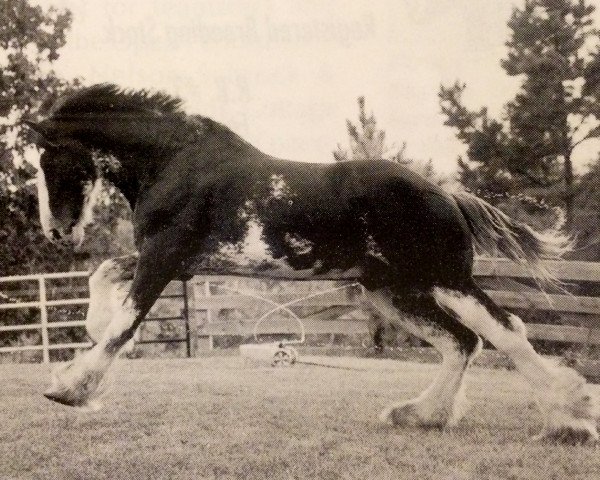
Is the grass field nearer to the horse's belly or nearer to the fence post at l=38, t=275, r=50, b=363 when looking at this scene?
the fence post at l=38, t=275, r=50, b=363

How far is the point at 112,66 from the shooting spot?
6.39ft

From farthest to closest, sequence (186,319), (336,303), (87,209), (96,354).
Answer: (186,319)
(336,303)
(87,209)
(96,354)

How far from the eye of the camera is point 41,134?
179 centimetres

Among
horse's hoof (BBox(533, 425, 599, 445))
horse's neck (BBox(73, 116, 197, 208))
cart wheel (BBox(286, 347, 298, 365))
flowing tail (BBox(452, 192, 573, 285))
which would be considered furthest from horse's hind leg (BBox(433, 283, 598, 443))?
horse's neck (BBox(73, 116, 197, 208))

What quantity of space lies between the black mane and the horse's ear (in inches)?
3.5

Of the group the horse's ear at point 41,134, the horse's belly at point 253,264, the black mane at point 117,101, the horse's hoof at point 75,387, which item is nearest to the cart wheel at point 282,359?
the horse's belly at point 253,264

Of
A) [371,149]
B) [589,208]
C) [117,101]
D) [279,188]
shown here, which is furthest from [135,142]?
[589,208]

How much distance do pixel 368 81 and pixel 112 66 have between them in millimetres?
737

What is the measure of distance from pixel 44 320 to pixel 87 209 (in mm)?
425

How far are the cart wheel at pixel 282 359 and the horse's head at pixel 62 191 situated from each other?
0.63m

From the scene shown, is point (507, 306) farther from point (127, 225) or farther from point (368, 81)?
point (127, 225)

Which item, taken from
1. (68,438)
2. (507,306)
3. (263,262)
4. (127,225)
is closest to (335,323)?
(263,262)

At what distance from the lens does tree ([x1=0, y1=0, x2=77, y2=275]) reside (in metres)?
1.85

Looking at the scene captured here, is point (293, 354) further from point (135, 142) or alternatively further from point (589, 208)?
point (589, 208)
